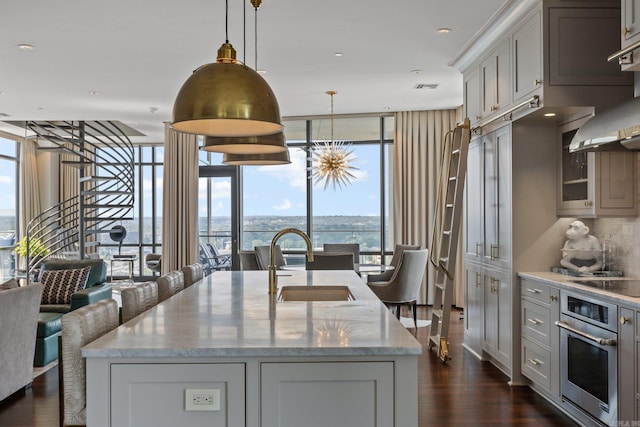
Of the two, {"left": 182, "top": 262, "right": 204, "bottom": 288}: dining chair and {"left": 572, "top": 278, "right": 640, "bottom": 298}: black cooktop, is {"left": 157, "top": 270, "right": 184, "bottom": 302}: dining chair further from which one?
{"left": 572, "top": 278, "right": 640, "bottom": 298}: black cooktop

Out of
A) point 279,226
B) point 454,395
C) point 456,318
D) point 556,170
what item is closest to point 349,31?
point 556,170

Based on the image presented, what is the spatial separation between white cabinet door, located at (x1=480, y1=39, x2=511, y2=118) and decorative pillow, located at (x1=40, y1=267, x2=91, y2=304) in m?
4.31

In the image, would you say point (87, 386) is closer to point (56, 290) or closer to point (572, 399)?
point (572, 399)

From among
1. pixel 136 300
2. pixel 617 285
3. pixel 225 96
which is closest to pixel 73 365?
pixel 136 300

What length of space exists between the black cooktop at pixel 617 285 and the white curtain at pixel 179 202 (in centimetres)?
677

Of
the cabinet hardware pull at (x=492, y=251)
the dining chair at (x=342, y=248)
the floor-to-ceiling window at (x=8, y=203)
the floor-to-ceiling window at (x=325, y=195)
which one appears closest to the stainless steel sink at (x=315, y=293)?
the cabinet hardware pull at (x=492, y=251)

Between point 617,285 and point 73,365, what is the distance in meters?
3.05

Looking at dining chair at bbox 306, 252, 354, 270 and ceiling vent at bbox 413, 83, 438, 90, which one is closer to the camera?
dining chair at bbox 306, 252, 354, 270

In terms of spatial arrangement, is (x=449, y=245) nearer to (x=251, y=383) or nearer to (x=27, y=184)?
(x=251, y=383)

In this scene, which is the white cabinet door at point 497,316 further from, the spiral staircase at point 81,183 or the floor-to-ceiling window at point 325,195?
the spiral staircase at point 81,183

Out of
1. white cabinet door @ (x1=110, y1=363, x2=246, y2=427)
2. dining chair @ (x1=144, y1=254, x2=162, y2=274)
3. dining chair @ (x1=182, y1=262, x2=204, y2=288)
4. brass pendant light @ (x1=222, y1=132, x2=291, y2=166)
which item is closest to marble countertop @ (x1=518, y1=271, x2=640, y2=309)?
brass pendant light @ (x1=222, y1=132, x2=291, y2=166)

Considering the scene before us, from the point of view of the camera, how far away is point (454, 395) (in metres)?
4.20

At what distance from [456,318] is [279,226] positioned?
130 inches

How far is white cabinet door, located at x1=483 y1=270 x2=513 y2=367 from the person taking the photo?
177 inches
